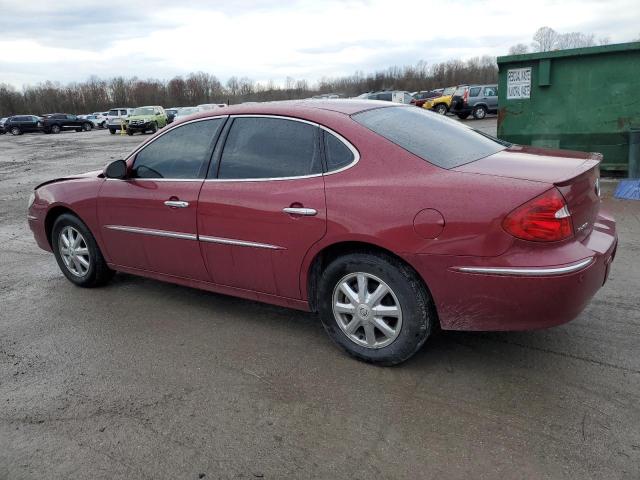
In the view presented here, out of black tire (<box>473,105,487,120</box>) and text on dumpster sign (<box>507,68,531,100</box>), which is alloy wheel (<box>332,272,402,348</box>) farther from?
black tire (<box>473,105,487,120</box>)

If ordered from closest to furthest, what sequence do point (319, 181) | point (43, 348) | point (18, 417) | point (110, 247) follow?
point (18, 417) < point (319, 181) < point (43, 348) < point (110, 247)

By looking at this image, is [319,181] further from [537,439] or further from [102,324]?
[102,324]

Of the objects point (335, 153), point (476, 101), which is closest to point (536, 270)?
point (335, 153)

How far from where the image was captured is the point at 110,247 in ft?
15.5

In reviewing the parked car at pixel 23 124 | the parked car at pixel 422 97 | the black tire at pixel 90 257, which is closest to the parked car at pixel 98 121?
the parked car at pixel 23 124

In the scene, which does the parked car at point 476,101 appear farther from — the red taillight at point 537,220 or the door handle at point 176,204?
the red taillight at point 537,220

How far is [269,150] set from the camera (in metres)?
3.71

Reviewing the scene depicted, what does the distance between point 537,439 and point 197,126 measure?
313cm

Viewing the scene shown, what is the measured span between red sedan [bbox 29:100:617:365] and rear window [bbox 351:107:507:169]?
17mm

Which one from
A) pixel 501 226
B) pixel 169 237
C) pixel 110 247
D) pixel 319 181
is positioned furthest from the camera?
pixel 110 247

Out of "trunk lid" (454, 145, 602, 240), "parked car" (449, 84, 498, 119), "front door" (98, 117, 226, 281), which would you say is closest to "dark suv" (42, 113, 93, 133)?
"parked car" (449, 84, 498, 119)

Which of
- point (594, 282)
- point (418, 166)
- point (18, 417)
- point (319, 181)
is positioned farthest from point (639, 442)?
point (18, 417)

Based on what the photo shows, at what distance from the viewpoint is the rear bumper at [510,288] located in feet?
9.12

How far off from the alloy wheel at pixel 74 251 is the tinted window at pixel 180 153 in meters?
1.07
